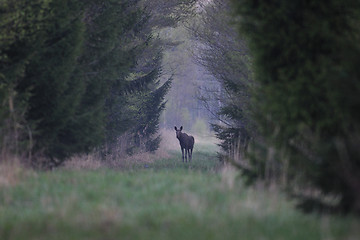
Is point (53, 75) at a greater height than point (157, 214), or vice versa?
point (53, 75)

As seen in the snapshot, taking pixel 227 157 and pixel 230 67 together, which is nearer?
pixel 227 157

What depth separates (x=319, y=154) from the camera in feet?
23.6

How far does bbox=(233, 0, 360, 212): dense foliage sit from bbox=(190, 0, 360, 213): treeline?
12mm


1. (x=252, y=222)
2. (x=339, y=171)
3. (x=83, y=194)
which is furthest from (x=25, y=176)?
(x=339, y=171)

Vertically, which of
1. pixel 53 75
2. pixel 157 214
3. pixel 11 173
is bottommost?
pixel 157 214

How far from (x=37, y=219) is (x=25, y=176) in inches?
134

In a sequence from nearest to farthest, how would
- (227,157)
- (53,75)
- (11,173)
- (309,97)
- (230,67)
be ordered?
1. (309,97)
2. (227,157)
3. (11,173)
4. (53,75)
5. (230,67)

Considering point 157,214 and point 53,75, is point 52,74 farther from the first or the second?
point 157,214

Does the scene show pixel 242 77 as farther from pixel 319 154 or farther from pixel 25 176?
pixel 319 154

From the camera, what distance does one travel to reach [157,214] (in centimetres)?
717

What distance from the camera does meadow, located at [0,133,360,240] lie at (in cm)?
636

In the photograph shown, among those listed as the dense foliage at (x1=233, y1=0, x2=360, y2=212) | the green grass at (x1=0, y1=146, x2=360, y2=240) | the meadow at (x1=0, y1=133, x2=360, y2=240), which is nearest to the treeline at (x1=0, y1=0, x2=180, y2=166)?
the meadow at (x1=0, y1=133, x2=360, y2=240)

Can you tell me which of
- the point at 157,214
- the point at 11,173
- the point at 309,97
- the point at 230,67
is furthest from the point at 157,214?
the point at 230,67

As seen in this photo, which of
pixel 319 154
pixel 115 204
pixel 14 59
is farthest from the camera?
pixel 14 59
